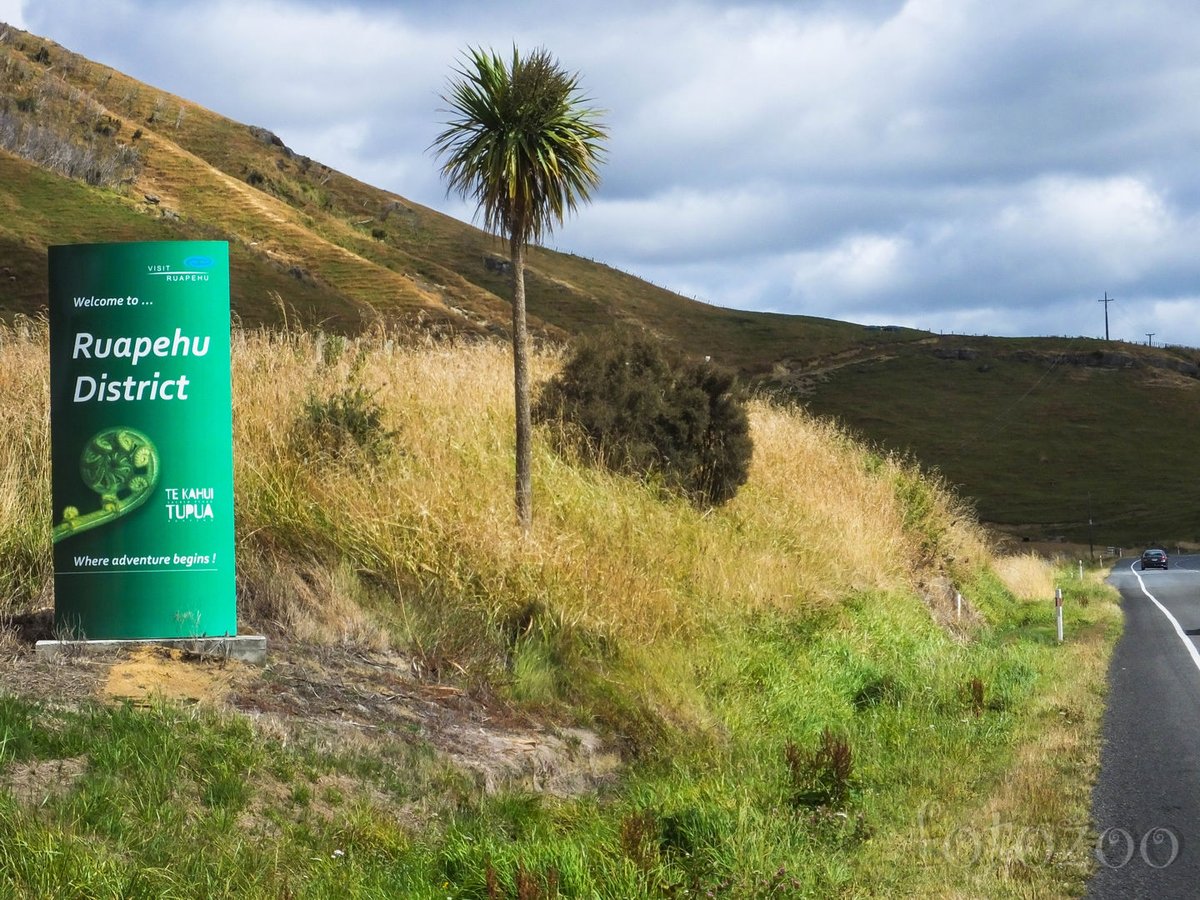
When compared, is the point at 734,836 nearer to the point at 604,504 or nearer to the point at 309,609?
the point at 309,609

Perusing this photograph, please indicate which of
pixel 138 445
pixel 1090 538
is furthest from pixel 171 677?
pixel 1090 538

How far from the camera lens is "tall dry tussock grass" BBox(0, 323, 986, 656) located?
921 cm

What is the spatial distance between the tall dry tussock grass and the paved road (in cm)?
337

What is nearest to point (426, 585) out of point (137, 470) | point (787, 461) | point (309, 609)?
point (309, 609)

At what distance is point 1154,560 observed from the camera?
2466 inches

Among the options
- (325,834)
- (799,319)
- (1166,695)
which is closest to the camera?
(325,834)

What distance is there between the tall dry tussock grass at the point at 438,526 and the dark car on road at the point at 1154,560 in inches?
2053

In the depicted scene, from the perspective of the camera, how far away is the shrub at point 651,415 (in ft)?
46.7

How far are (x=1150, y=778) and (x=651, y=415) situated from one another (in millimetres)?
6983

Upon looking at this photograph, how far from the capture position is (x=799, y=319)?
409 ft

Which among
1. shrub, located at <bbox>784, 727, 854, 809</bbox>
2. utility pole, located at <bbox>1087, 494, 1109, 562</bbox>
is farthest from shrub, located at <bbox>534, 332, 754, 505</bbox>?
utility pole, located at <bbox>1087, 494, 1109, 562</bbox>

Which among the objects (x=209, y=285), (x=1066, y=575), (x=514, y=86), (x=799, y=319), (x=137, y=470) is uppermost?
(x=799, y=319)

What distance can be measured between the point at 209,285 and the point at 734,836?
4609 mm

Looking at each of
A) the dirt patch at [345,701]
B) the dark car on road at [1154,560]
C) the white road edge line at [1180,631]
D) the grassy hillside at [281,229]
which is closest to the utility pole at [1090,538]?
the dark car on road at [1154,560]
